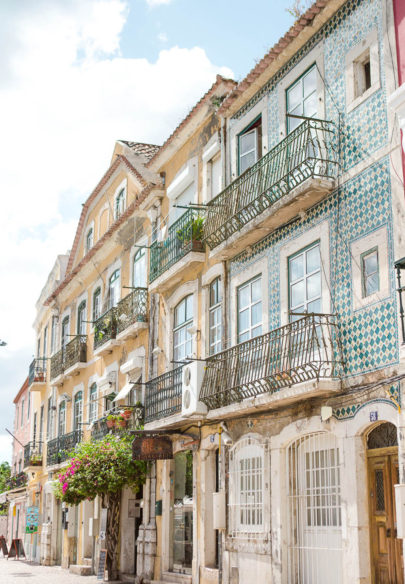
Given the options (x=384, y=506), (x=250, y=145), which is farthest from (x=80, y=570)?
(x=384, y=506)

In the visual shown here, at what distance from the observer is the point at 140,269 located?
71.5ft

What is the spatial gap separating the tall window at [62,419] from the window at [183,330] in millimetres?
10948

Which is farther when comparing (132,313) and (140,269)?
(140,269)

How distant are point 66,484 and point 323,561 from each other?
28.6 ft

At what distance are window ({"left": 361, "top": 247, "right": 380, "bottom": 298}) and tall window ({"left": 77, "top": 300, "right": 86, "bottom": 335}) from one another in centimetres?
1670

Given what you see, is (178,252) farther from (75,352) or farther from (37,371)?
(37,371)

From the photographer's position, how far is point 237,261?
1579cm

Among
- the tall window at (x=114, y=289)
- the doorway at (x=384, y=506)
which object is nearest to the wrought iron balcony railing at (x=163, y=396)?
the tall window at (x=114, y=289)

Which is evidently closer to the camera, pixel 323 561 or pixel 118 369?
pixel 323 561

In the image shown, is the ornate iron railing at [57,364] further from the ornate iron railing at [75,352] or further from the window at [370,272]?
the window at [370,272]

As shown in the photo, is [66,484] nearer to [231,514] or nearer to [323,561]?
[231,514]

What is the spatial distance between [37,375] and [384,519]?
23.6 meters

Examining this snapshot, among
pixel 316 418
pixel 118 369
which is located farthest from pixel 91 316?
pixel 316 418

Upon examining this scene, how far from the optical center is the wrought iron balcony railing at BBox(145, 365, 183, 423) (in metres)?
17.0
